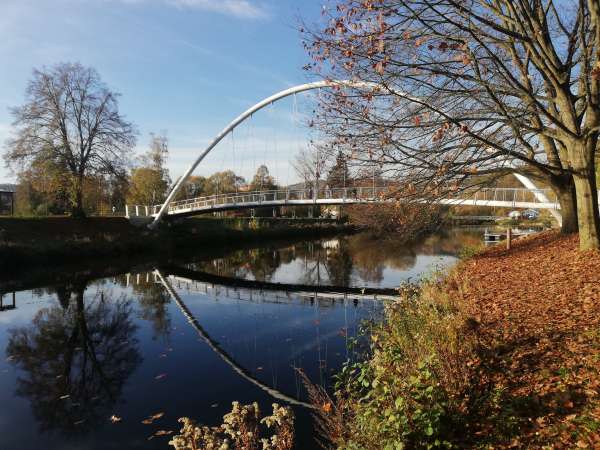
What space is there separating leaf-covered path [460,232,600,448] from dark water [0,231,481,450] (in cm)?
240

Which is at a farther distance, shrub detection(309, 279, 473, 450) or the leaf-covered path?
shrub detection(309, 279, 473, 450)

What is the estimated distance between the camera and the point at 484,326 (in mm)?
5410

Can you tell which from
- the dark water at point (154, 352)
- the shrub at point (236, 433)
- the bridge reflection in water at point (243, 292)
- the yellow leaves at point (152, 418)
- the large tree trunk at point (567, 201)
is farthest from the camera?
the large tree trunk at point (567, 201)

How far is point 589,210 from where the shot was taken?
8.19 m

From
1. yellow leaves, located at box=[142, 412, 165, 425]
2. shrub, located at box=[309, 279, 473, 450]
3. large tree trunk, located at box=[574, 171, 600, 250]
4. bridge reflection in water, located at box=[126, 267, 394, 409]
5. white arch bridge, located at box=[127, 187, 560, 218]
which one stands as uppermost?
white arch bridge, located at box=[127, 187, 560, 218]

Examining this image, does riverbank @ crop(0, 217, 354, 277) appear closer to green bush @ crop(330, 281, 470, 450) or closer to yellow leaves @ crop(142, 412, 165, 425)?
yellow leaves @ crop(142, 412, 165, 425)

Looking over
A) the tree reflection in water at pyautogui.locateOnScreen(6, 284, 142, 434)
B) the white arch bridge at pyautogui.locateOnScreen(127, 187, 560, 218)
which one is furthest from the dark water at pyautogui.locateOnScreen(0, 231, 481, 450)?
the white arch bridge at pyautogui.locateOnScreen(127, 187, 560, 218)

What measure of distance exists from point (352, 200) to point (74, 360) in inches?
367

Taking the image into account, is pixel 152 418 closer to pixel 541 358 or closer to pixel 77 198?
pixel 541 358

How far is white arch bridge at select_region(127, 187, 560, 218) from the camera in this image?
922 cm

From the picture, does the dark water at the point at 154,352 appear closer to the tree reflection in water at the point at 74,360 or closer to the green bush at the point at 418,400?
the tree reflection in water at the point at 74,360

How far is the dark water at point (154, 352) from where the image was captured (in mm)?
5977

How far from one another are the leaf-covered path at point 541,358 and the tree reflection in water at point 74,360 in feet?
17.4

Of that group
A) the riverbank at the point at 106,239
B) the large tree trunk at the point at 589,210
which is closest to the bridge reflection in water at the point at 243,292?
the large tree trunk at the point at 589,210
